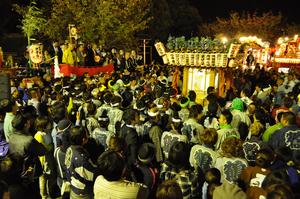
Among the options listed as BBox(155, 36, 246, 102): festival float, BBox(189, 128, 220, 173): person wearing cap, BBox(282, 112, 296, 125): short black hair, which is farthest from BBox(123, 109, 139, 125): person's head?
BBox(155, 36, 246, 102): festival float

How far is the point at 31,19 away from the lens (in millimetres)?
21594

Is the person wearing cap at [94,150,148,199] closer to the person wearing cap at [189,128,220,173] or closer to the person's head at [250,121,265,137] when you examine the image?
the person wearing cap at [189,128,220,173]

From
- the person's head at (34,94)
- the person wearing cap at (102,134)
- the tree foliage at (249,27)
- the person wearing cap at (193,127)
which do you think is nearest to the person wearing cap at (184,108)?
the person wearing cap at (193,127)

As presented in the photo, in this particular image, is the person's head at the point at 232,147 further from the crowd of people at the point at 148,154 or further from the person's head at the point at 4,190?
the person's head at the point at 4,190

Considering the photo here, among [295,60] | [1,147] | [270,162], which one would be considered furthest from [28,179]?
[295,60]

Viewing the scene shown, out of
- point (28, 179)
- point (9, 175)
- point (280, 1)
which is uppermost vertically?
point (280, 1)

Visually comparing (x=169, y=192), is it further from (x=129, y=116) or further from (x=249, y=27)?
(x=249, y=27)

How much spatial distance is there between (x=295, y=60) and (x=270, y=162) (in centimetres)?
2036

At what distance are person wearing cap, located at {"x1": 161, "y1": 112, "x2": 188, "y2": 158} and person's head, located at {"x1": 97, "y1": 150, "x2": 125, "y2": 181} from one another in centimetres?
228

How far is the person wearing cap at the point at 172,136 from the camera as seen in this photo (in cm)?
588

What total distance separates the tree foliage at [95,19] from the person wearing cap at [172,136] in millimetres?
16899

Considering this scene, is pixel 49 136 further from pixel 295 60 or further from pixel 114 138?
pixel 295 60

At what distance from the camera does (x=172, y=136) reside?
5.96m

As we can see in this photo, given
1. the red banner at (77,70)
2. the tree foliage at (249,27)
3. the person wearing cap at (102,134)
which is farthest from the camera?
the tree foliage at (249,27)
